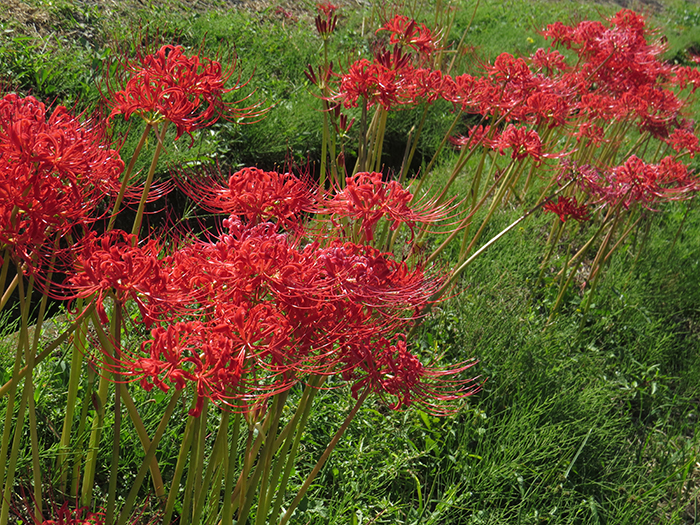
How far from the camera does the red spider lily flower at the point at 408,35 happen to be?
7.40 ft

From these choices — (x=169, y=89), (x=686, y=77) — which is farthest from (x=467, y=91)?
(x=686, y=77)

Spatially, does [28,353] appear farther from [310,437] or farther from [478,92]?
[478,92]

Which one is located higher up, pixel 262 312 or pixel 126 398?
pixel 262 312

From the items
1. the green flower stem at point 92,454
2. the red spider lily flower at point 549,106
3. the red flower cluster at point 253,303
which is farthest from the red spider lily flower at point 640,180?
the green flower stem at point 92,454

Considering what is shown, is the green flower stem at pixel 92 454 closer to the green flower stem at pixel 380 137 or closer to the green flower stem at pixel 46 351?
the green flower stem at pixel 46 351

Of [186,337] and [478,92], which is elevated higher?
[478,92]

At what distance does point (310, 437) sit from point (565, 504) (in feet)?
3.34

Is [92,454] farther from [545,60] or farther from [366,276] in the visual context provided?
[545,60]

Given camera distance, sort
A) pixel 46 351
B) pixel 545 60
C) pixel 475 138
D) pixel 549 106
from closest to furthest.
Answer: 1. pixel 46 351
2. pixel 549 106
3. pixel 475 138
4. pixel 545 60

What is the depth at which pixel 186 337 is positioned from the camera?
3.34 ft

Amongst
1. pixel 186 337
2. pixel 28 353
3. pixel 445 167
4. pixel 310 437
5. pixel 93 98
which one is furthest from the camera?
pixel 445 167

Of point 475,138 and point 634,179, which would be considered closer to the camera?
point 634,179

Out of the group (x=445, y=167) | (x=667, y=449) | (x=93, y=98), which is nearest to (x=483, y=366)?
(x=667, y=449)

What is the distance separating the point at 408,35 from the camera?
2.26 metres
